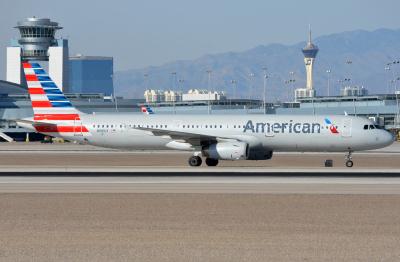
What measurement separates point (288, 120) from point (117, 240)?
38.1m

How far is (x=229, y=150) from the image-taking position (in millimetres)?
57781

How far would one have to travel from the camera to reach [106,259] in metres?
21.7

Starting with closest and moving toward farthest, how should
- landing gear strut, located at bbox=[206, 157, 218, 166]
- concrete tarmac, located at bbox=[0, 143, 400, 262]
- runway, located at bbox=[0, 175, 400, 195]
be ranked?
concrete tarmac, located at bbox=[0, 143, 400, 262], runway, located at bbox=[0, 175, 400, 195], landing gear strut, located at bbox=[206, 157, 218, 166]

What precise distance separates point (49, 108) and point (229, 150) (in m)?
15.9

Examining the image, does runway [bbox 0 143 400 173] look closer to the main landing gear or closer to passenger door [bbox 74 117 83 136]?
the main landing gear

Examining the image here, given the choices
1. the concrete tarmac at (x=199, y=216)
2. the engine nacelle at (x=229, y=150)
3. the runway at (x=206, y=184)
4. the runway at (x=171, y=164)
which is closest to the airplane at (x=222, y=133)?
the engine nacelle at (x=229, y=150)

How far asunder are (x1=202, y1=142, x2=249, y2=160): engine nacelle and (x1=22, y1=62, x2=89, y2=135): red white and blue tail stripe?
10.9 m

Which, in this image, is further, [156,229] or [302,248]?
[156,229]

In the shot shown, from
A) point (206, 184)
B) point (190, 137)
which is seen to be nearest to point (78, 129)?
point (190, 137)

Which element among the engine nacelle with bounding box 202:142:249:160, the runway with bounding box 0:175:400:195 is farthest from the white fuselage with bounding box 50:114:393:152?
the runway with bounding box 0:175:400:195

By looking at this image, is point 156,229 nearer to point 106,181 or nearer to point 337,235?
point 337,235

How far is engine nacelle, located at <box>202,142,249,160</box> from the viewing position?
189ft

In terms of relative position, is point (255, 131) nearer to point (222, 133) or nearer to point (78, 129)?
point (222, 133)

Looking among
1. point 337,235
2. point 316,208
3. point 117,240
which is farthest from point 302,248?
point 316,208
